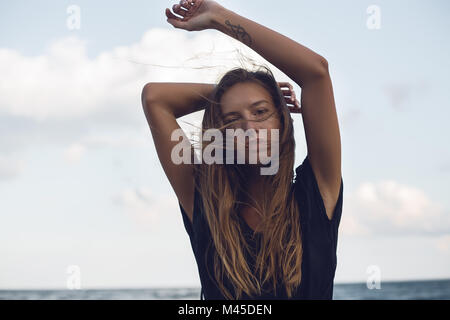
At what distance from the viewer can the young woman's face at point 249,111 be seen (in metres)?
2.18

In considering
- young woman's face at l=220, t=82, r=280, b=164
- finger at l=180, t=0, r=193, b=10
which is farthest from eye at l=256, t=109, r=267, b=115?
finger at l=180, t=0, r=193, b=10

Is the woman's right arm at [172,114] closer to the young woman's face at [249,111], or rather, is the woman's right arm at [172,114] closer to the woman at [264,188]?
the woman at [264,188]

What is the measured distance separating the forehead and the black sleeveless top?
382 mm

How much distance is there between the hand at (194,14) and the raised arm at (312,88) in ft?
0.38

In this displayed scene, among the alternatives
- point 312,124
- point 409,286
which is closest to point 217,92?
point 312,124

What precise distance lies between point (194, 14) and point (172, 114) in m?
0.54

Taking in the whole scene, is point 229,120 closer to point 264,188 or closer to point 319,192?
point 264,188

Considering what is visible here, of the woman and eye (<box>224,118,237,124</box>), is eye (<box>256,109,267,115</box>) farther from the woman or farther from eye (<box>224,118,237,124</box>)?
eye (<box>224,118,237,124</box>)

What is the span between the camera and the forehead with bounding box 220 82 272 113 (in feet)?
7.40

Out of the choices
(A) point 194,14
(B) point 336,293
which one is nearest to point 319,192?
(A) point 194,14

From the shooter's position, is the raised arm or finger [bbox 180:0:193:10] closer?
the raised arm

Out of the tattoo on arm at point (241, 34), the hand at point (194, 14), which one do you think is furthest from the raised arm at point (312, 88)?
the hand at point (194, 14)
